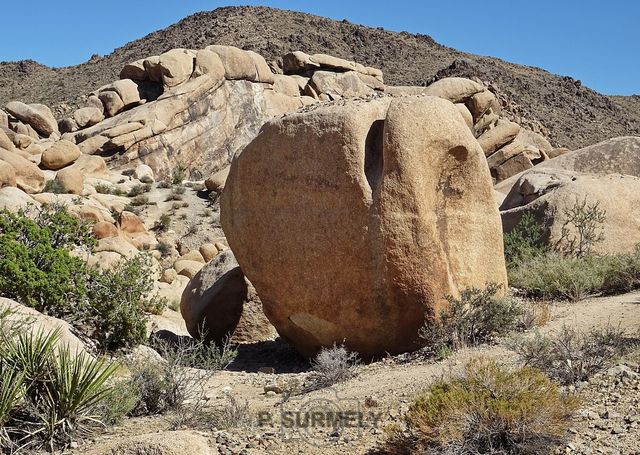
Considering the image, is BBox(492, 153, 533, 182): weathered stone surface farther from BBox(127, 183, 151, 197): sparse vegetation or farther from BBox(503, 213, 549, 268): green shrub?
BBox(503, 213, 549, 268): green shrub

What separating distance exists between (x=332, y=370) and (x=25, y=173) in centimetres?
1984

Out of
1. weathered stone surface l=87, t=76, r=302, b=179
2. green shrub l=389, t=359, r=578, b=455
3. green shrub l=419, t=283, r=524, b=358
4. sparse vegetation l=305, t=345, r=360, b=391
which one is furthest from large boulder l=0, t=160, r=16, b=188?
green shrub l=389, t=359, r=578, b=455

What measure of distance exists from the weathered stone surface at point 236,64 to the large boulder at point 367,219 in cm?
2698

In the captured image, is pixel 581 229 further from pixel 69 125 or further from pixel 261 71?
pixel 261 71

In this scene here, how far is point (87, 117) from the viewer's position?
33.0m

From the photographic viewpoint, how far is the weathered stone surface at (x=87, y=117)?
3300 cm

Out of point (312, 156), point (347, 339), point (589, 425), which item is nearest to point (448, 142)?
point (312, 156)

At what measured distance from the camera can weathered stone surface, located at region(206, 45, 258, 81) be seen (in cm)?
3534

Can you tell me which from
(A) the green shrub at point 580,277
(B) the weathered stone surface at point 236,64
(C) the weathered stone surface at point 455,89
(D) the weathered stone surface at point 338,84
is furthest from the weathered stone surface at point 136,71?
(A) the green shrub at point 580,277

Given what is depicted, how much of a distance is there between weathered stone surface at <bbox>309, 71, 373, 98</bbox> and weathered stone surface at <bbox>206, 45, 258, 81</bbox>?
14.3 ft

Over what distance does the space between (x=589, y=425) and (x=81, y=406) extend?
12.2ft

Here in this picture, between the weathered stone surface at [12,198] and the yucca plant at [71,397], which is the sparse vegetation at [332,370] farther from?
the weathered stone surface at [12,198]

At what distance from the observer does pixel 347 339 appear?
8727 millimetres

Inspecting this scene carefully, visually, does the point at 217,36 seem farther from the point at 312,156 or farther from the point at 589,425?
the point at 589,425
